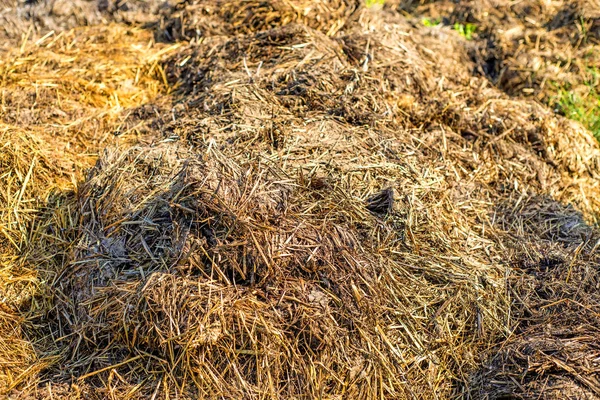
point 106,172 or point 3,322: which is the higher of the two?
point 106,172

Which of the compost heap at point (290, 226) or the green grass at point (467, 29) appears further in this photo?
the green grass at point (467, 29)

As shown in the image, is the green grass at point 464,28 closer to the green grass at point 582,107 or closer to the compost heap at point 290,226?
the compost heap at point 290,226

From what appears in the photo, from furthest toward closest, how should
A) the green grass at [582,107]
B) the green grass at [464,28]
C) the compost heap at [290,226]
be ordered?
the green grass at [464,28], the green grass at [582,107], the compost heap at [290,226]

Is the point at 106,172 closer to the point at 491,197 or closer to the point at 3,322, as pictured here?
the point at 3,322

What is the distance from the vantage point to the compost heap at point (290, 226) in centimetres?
281

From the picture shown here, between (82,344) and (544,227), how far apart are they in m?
2.45

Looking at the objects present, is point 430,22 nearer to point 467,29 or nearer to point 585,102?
point 467,29

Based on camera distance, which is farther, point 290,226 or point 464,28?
point 464,28

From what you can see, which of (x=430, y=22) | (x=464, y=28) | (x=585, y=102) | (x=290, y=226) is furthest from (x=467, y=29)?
(x=290, y=226)

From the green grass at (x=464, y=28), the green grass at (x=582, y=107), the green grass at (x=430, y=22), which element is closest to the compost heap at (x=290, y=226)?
the green grass at (x=582, y=107)

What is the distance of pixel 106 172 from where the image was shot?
11.0 feet

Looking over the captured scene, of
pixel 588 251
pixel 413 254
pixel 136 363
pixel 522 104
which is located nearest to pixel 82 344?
pixel 136 363

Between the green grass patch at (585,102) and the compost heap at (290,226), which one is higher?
the compost heap at (290,226)

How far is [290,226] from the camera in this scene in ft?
9.87
